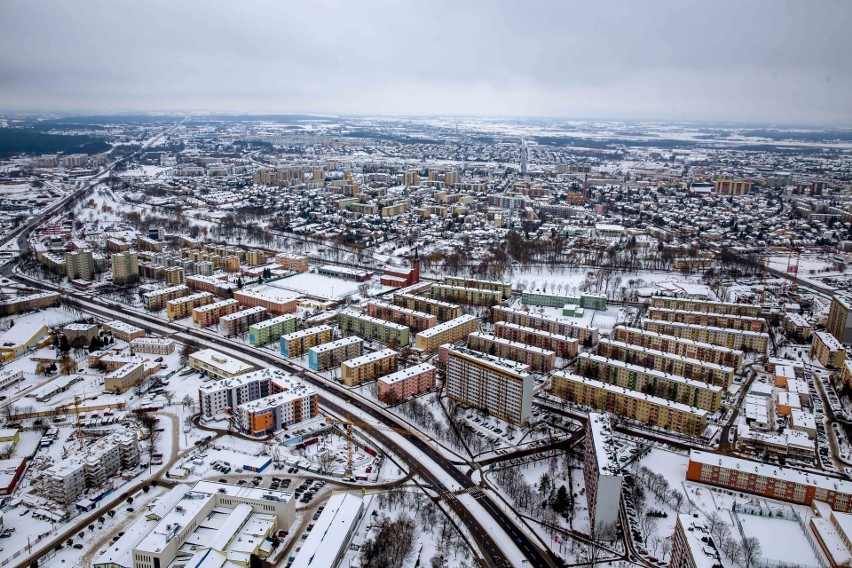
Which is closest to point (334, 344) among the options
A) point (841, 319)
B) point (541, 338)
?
point (541, 338)

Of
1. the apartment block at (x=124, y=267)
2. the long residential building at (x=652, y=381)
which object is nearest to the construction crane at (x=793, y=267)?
the long residential building at (x=652, y=381)

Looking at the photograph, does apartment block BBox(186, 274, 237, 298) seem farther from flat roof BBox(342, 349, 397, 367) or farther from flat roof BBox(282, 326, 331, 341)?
flat roof BBox(342, 349, 397, 367)

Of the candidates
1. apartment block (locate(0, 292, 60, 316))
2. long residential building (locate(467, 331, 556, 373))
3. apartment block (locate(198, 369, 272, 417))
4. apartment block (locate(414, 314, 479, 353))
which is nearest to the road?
apartment block (locate(198, 369, 272, 417))

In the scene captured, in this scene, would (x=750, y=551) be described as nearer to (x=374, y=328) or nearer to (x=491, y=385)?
(x=491, y=385)

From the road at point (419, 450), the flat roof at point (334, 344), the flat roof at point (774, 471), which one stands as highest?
the flat roof at point (334, 344)

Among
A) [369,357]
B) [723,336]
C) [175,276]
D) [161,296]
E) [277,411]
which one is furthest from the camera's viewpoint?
[175,276]

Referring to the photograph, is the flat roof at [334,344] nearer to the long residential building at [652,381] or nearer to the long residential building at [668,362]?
the long residential building at [652,381]

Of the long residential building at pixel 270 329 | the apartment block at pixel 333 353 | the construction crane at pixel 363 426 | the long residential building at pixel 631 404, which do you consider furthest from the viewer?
the long residential building at pixel 270 329
